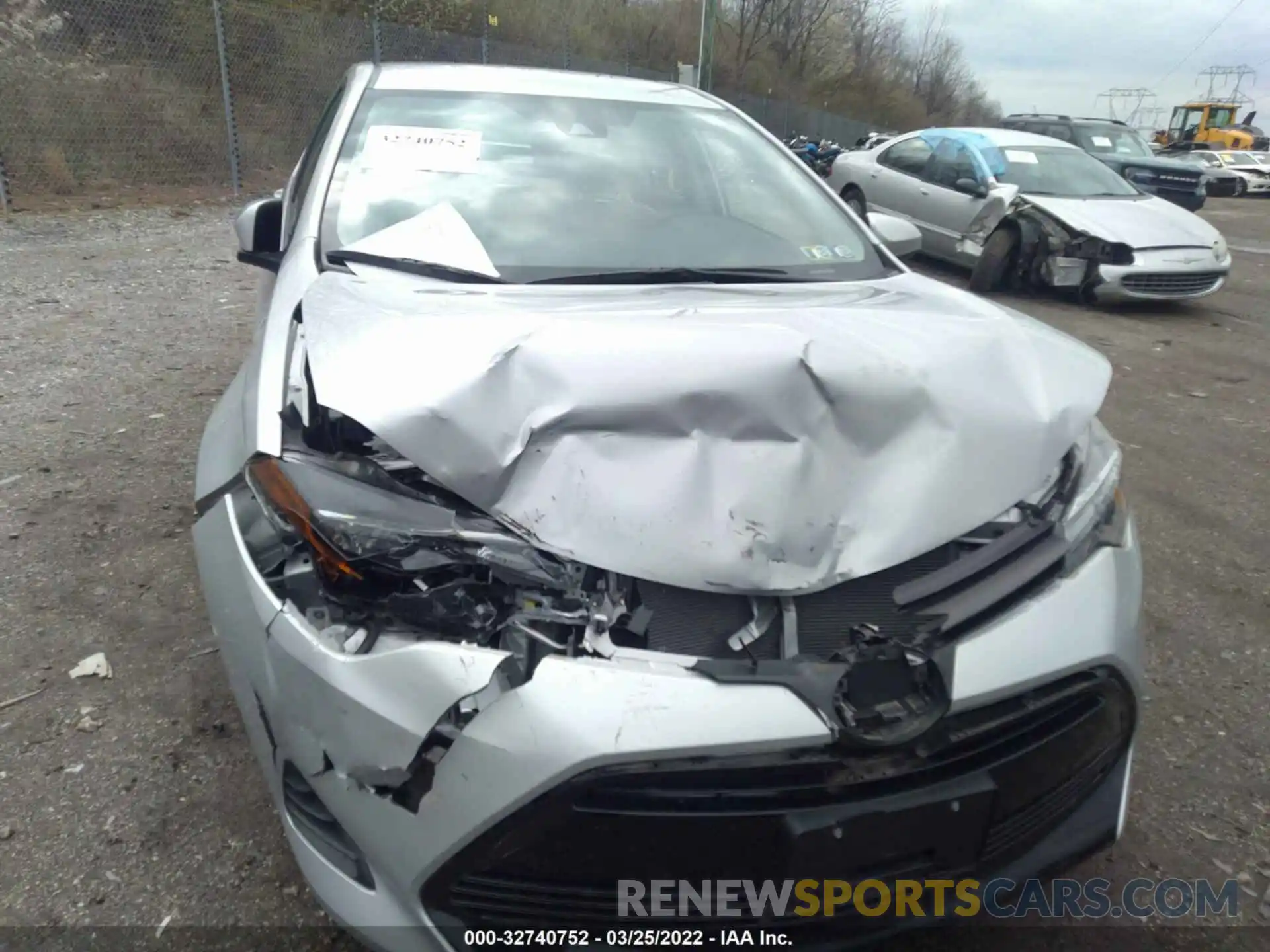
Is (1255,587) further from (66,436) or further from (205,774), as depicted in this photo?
(66,436)

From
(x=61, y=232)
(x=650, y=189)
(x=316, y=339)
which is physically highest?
(x=650, y=189)

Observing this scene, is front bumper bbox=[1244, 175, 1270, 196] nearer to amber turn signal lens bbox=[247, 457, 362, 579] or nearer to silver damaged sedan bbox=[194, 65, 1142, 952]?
silver damaged sedan bbox=[194, 65, 1142, 952]

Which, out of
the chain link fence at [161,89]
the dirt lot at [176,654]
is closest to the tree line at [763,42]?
the chain link fence at [161,89]

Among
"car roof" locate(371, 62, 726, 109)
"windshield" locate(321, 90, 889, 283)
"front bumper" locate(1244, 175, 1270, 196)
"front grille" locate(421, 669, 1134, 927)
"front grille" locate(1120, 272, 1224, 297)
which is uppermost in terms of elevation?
"car roof" locate(371, 62, 726, 109)

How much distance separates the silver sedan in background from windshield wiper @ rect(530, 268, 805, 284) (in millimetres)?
6196

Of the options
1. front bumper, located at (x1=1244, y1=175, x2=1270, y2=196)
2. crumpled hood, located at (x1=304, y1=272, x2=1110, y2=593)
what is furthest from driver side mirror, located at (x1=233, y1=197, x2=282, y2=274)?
front bumper, located at (x1=1244, y1=175, x2=1270, y2=196)

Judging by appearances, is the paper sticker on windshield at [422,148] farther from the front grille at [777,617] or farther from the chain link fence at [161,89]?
the chain link fence at [161,89]

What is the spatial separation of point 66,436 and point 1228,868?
433 centimetres

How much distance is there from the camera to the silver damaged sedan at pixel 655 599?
133 cm

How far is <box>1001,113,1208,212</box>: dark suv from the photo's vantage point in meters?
11.5

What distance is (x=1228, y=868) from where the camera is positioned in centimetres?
203

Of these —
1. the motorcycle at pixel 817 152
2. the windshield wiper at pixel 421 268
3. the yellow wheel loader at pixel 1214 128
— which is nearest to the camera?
the windshield wiper at pixel 421 268

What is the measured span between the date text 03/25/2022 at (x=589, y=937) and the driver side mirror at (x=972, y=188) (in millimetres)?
7999

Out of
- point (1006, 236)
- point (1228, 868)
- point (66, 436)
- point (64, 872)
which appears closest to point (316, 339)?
point (64, 872)
